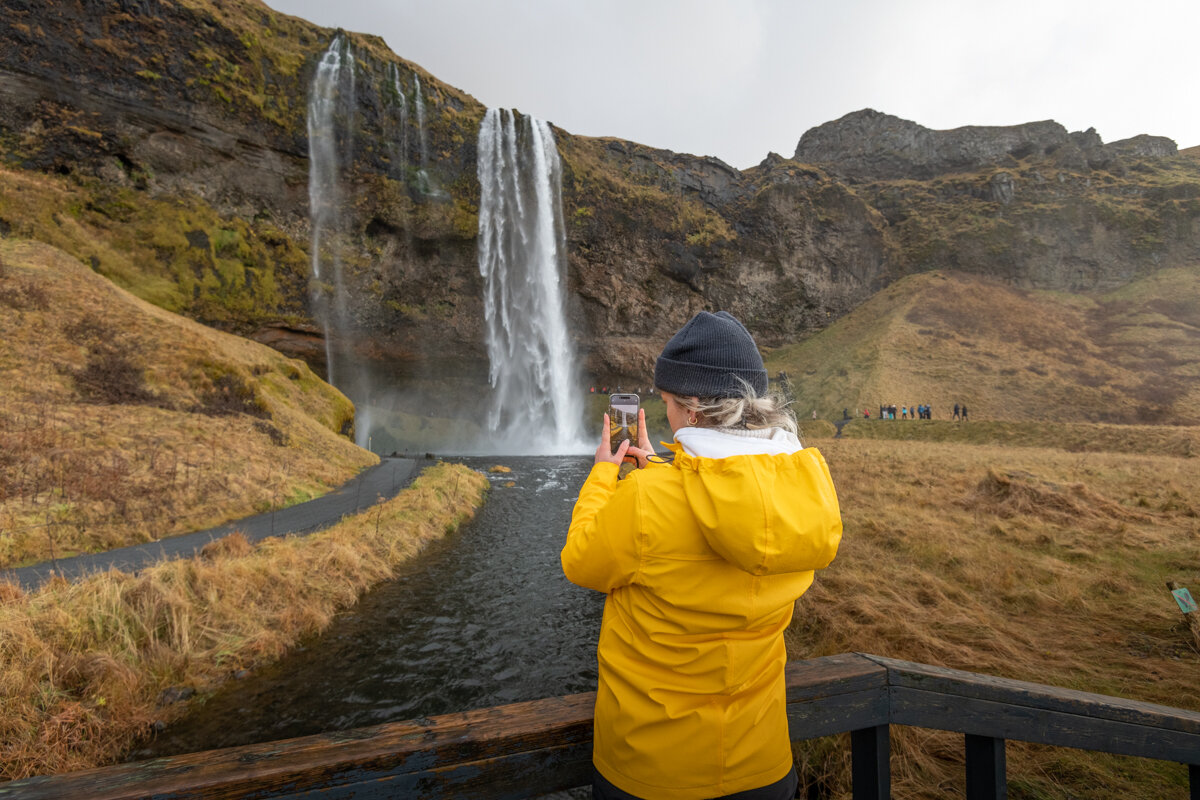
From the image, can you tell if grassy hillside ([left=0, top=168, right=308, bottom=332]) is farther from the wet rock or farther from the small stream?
the wet rock

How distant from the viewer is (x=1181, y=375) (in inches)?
1602

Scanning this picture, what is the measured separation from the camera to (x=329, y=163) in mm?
34500

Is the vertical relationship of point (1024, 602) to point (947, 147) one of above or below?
below

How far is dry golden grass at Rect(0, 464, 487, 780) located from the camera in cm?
483

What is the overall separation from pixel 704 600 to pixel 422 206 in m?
40.9

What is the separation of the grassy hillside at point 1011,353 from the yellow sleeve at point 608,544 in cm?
4580

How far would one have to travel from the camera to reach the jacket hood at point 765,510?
4.65 ft

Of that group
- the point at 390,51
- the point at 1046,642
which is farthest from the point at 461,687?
the point at 390,51

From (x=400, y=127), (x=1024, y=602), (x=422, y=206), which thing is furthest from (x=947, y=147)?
(x=1024, y=602)

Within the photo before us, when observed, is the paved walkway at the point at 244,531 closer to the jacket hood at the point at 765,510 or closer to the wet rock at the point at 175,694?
the wet rock at the point at 175,694

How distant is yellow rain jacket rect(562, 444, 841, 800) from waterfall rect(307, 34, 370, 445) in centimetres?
3897

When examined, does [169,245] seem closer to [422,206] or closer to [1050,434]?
[422,206]

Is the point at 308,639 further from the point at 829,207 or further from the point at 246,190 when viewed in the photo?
the point at 829,207

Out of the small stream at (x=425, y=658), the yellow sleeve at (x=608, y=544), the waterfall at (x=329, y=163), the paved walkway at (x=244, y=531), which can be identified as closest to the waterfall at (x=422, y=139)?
the waterfall at (x=329, y=163)
